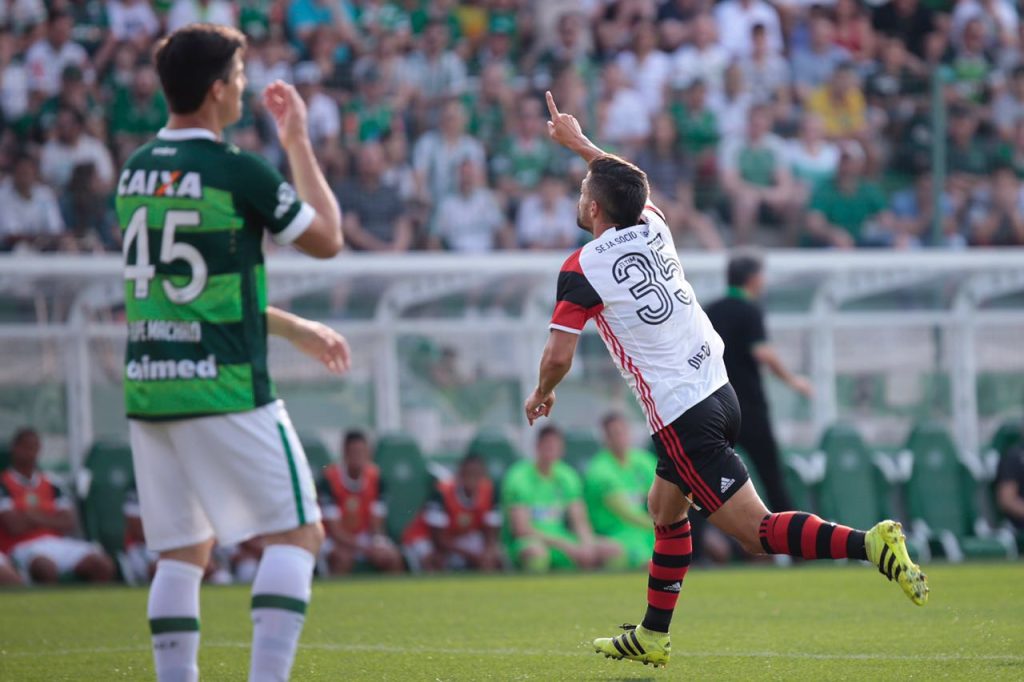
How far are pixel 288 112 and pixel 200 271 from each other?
23.9 inches

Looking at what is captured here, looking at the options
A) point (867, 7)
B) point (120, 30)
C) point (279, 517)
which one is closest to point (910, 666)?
point (279, 517)

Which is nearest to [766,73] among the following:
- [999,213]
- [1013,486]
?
[999,213]

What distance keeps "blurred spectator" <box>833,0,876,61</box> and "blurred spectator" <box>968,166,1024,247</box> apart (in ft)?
9.09

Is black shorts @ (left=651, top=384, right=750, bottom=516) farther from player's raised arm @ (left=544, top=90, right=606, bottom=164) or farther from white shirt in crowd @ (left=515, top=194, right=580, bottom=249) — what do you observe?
white shirt in crowd @ (left=515, top=194, right=580, bottom=249)

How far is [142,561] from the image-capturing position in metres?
12.9

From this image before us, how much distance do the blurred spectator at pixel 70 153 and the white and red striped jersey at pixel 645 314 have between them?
8509 millimetres

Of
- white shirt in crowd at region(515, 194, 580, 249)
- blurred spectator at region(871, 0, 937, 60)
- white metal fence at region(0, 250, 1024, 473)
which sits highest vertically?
blurred spectator at region(871, 0, 937, 60)

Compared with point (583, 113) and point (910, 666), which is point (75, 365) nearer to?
point (583, 113)

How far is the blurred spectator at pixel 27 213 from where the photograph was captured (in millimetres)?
13312

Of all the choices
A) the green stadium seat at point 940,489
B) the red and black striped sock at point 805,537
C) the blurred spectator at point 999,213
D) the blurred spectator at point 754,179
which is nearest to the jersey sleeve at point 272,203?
the red and black striped sock at point 805,537

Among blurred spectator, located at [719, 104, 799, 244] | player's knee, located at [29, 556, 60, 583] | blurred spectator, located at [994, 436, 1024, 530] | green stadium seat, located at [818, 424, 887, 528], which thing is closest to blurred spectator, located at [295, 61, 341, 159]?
blurred spectator, located at [719, 104, 799, 244]

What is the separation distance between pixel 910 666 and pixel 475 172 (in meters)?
9.03

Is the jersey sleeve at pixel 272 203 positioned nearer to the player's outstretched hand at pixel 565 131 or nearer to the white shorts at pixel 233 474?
the white shorts at pixel 233 474

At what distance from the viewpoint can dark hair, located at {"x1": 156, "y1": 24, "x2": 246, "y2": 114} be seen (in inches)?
179
